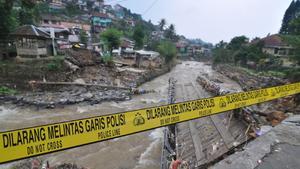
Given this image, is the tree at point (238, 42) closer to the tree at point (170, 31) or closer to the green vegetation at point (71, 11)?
the tree at point (170, 31)

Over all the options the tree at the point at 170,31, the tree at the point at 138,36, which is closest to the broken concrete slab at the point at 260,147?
the tree at the point at 138,36

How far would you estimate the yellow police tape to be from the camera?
3.16 m

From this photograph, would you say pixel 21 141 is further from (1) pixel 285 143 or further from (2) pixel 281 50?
(2) pixel 281 50

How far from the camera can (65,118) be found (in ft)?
42.3

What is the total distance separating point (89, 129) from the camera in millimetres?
3768

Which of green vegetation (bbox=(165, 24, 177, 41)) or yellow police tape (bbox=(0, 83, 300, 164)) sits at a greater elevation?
green vegetation (bbox=(165, 24, 177, 41))

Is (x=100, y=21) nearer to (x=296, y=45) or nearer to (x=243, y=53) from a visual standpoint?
(x=243, y=53)

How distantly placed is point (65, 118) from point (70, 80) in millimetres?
7644

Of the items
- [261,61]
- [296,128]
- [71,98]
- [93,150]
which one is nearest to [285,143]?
[296,128]

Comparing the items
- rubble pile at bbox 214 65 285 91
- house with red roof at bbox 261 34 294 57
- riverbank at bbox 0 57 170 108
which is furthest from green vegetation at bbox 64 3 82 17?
house with red roof at bbox 261 34 294 57

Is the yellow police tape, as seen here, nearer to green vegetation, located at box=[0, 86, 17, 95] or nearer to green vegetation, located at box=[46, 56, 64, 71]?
green vegetation, located at box=[0, 86, 17, 95]

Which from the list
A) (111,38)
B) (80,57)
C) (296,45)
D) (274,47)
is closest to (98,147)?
(296,45)

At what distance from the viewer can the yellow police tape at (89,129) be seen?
10.4ft

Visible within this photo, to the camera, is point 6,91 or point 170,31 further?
point 170,31
